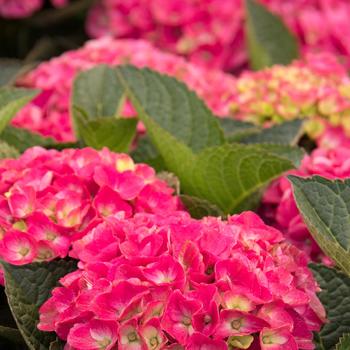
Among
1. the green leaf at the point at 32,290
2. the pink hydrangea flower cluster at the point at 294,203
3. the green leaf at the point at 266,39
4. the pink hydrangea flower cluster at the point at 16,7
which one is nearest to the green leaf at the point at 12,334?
the green leaf at the point at 32,290

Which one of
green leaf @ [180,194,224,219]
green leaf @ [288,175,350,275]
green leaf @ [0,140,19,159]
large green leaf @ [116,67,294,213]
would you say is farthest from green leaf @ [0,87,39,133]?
green leaf @ [288,175,350,275]

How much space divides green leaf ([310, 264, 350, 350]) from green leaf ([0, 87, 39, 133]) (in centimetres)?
44

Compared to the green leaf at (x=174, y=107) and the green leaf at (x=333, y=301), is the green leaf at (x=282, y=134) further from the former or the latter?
the green leaf at (x=333, y=301)

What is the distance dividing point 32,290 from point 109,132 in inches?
14.0

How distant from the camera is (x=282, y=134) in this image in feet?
4.14

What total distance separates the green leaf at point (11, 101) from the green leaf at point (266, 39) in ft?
2.63

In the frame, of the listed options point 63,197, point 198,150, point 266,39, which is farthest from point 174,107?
point 266,39

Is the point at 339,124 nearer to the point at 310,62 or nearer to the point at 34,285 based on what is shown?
the point at 310,62

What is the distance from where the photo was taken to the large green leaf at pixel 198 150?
1.07 m

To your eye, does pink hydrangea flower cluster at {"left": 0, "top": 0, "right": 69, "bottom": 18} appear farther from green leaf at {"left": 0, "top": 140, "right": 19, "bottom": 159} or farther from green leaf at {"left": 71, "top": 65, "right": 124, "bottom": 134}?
green leaf at {"left": 0, "top": 140, "right": 19, "bottom": 159}

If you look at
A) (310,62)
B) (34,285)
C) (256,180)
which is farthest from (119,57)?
(34,285)

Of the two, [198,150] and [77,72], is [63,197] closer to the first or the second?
[198,150]

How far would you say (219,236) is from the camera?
82 centimetres

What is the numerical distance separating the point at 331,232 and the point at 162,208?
20 cm
